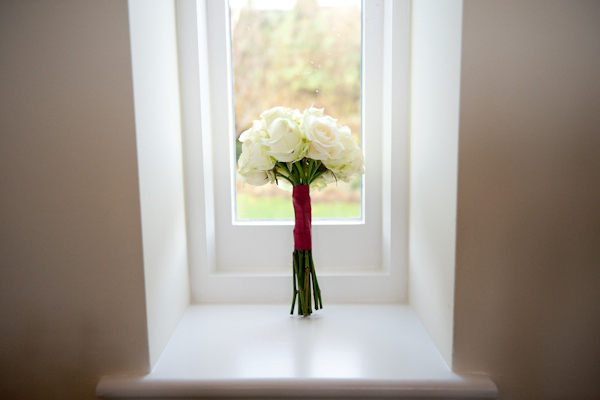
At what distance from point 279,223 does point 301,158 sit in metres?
0.29

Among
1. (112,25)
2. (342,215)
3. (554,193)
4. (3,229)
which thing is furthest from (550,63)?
(3,229)

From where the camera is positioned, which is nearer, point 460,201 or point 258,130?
point 460,201

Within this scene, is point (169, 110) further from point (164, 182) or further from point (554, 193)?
point (554, 193)

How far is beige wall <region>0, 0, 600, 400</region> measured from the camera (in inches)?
28.3

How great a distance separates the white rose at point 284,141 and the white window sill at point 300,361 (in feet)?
1.31

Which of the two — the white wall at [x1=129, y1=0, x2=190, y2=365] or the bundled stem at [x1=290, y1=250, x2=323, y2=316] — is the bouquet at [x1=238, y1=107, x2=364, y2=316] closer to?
the bundled stem at [x1=290, y1=250, x2=323, y2=316]

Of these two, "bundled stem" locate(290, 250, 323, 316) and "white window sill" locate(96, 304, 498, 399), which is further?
"bundled stem" locate(290, 250, 323, 316)

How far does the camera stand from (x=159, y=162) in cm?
87

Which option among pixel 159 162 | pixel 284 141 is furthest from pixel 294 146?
pixel 159 162

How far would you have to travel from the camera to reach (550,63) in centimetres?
72

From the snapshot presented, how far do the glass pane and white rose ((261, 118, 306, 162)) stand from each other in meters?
0.26

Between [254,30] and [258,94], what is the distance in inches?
6.4

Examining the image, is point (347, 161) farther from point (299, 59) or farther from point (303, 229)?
point (299, 59)

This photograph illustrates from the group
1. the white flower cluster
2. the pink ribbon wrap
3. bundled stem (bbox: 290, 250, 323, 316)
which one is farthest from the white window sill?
the white flower cluster
